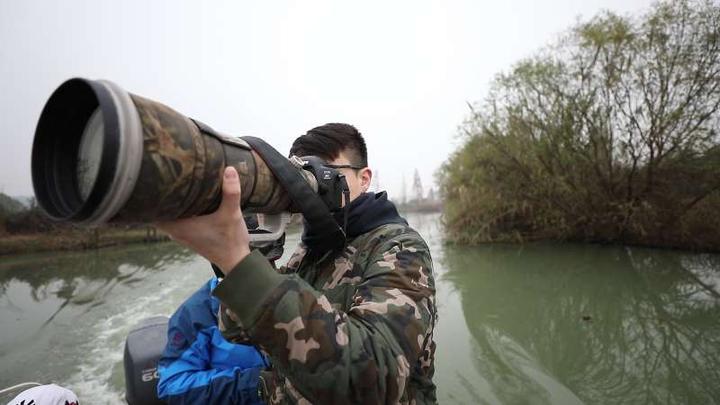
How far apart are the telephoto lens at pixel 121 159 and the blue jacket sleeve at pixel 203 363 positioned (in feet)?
4.40

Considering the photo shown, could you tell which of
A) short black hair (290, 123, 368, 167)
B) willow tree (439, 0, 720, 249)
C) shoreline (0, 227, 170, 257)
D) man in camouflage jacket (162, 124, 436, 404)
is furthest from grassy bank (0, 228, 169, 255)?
man in camouflage jacket (162, 124, 436, 404)

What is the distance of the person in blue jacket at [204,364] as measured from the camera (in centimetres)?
169

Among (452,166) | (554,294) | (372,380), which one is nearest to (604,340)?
(554,294)

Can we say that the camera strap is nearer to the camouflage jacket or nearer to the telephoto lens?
the telephoto lens

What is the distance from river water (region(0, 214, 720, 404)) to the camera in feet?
11.1

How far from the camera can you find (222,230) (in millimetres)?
720

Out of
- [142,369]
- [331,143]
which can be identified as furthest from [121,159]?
[142,369]

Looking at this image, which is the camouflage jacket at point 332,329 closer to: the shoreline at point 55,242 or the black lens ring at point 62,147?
the black lens ring at point 62,147

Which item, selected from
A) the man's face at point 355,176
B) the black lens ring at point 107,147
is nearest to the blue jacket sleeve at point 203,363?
the man's face at point 355,176

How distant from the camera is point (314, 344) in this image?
681 millimetres

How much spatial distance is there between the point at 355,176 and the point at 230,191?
83 cm

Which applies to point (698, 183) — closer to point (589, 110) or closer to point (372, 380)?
point (589, 110)

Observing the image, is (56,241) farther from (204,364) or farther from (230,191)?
(230,191)

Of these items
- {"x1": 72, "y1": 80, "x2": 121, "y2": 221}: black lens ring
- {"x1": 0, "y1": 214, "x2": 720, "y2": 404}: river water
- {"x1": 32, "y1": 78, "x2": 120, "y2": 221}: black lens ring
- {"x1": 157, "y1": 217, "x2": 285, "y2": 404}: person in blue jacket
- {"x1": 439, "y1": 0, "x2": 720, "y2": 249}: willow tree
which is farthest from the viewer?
{"x1": 439, "y1": 0, "x2": 720, "y2": 249}: willow tree
